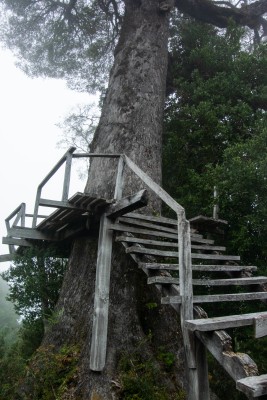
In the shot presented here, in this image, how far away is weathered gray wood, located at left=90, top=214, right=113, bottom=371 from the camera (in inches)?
225

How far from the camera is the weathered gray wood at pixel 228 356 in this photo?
3.62 m

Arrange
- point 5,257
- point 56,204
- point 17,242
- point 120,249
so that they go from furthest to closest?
point 5,257 → point 17,242 → point 120,249 → point 56,204

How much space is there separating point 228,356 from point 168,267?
1680mm

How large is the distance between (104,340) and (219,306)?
3334 mm

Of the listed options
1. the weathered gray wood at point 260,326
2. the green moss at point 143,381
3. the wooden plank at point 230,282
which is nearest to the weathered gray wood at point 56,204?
the wooden plank at point 230,282

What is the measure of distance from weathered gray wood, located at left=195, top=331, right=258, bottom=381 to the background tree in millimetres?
2205

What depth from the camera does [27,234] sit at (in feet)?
25.8

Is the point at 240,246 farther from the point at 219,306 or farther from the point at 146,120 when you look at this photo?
the point at 146,120

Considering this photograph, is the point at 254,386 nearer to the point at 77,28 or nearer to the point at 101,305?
the point at 101,305

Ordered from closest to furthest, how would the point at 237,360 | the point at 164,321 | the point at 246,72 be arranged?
the point at 237,360, the point at 164,321, the point at 246,72

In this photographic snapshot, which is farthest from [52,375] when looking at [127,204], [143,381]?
[127,204]

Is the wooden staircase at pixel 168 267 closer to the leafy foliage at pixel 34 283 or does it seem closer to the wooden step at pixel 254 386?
the wooden step at pixel 254 386

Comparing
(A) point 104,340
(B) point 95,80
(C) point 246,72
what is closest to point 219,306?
(A) point 104,340

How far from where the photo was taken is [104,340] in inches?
229
